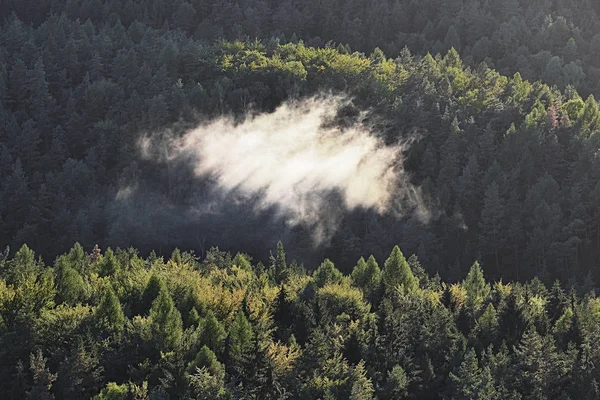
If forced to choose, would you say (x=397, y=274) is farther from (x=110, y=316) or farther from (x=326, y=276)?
(x=110, y=316)

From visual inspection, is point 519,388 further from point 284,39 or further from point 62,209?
point 284,39

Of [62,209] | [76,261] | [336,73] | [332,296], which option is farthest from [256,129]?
[332,296]

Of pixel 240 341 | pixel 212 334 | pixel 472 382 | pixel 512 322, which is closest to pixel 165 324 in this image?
pixel 212 334

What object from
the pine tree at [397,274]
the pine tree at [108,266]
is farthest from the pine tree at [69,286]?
the pine tree at [397,274]

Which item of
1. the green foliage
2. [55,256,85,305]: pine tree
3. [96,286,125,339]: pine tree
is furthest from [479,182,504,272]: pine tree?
[96,286,125,339]: pine tree

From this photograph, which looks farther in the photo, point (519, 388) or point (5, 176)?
point (5, 176)

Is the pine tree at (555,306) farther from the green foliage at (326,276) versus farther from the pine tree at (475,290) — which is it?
the green foliage at (326,276)

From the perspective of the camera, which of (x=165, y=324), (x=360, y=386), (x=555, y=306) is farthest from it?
(x=555, y=306)
